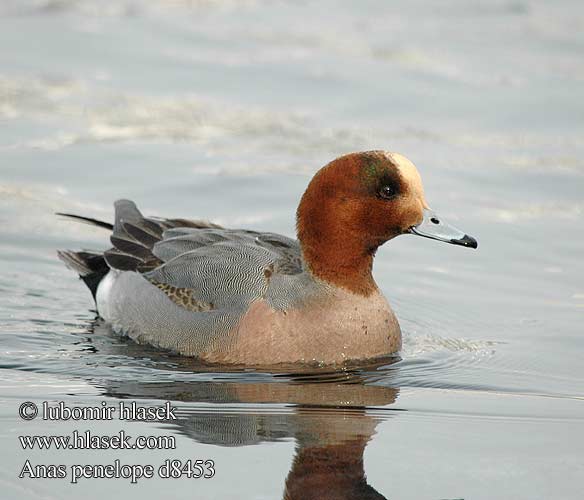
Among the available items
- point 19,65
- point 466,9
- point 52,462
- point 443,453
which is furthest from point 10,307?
→ point 466,9

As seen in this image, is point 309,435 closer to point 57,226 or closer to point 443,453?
point 443,453

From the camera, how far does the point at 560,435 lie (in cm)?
694

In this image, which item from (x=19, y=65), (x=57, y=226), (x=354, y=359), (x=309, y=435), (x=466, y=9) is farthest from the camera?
(x=466, y=9)

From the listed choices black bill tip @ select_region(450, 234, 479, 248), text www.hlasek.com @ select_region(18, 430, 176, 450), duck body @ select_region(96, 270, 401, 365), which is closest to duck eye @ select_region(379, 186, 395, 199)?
black bill tip @ select_region(450, 234, 479, 248)

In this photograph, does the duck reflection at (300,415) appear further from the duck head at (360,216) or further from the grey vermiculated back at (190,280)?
the duck head at (360,216)

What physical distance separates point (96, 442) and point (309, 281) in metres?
2.17

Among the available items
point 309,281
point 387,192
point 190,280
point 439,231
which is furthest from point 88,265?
point 439,231

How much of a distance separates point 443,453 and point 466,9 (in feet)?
34.3

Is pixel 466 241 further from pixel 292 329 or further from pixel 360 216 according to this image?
pixel 292 329

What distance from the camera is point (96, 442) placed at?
258 inches

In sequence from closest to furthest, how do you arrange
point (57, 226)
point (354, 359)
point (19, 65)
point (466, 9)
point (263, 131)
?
point (354, 359), point (57, 226), point (263, 131), point (19, 65), point (466, 9)

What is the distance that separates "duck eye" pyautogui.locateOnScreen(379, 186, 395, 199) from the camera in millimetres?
7992

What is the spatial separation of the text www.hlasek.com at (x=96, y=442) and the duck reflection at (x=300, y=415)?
0.20 meters

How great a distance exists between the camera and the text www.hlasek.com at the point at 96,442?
6.48m
